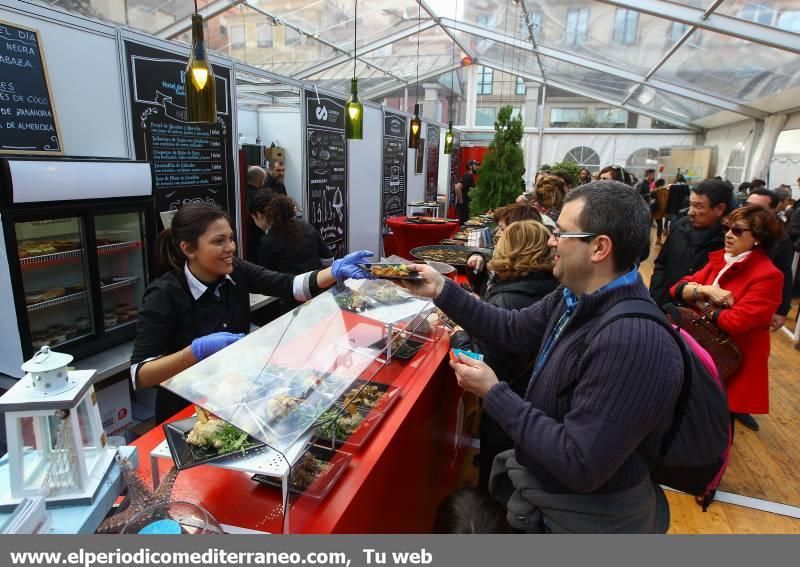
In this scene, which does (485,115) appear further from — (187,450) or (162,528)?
(162,528)

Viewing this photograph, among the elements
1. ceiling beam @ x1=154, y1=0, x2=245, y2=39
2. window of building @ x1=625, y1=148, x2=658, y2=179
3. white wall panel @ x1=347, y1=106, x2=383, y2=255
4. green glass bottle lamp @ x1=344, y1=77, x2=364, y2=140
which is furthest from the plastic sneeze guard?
window of building @ x1=625, y1=148, x2=658, y2=179

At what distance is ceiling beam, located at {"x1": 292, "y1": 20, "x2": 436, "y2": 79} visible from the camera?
11.8 metres

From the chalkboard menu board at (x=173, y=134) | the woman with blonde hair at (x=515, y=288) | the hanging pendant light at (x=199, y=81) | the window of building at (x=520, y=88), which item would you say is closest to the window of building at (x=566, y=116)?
the window of building at (x=520, y=88)

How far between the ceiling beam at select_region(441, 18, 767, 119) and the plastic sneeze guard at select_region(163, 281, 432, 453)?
480 inches

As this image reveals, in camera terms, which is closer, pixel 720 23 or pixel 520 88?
pixel 720 23

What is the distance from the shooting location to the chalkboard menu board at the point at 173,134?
365 centimetres

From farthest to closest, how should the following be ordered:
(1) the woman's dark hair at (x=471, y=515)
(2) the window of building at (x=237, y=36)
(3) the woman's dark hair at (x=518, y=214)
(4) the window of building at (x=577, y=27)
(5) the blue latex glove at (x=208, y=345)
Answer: (4) the window of building at (x=577, y=27) < (2) the window of building at (x=237, y=36) < (3) the woman's dark hair at (x=518, y=214) < (5) the blue latex glove at (x=208, y=345) < (1) the woman's dark hair at (x=471, y=515)

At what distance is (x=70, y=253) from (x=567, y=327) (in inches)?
123

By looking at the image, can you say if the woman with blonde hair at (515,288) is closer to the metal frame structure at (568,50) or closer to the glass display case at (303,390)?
the glass display case at (303,390)

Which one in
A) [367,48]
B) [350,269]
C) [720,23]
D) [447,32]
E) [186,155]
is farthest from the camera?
[447,32]

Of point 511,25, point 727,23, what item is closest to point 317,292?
point 727,23

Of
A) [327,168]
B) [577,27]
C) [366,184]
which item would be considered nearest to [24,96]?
[327,168]

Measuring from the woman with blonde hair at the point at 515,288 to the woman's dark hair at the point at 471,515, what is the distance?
1.83 feet

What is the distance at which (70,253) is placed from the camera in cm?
314
